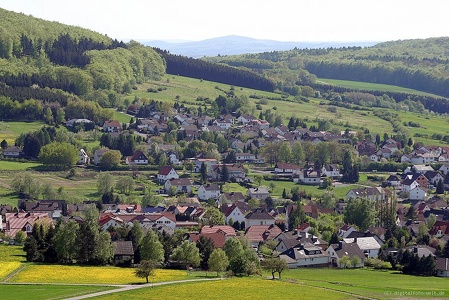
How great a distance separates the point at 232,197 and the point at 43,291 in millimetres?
50633

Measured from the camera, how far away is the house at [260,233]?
73562mm

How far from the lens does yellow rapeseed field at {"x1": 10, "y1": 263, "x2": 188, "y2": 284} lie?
49500 mm

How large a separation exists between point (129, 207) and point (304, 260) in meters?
24.4

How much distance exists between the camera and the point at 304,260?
6688cm

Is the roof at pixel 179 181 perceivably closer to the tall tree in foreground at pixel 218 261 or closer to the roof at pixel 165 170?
the roof at pixel 165 170

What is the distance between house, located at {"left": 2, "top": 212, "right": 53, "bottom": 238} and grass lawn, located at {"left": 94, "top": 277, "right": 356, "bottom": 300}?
23.7 metres

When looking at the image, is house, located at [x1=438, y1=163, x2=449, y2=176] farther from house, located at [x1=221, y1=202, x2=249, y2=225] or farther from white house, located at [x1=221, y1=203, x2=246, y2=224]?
white house, located at [x1=221, y1=203, x2=246, y2=224]

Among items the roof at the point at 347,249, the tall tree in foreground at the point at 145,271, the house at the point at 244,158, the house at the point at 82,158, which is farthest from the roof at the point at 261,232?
the house at the point at 244,158

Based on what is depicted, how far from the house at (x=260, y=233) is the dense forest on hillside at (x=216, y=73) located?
359ft

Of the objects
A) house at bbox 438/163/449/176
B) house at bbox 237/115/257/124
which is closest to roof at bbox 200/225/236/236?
house at bbox 438/163/449/176

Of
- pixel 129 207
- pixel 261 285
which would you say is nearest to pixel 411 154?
pixel 129 207

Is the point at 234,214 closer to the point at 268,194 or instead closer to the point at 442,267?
the point at 268,194

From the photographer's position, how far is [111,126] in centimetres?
12912

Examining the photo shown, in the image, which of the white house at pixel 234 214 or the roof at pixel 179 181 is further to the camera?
the roof at pixel 179 181
